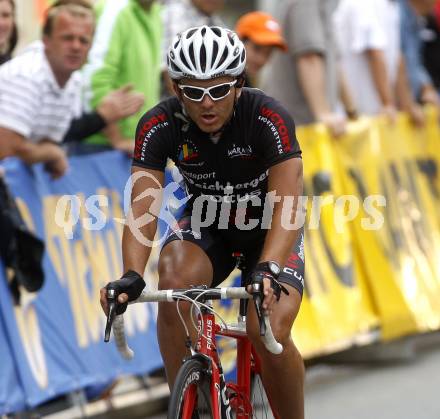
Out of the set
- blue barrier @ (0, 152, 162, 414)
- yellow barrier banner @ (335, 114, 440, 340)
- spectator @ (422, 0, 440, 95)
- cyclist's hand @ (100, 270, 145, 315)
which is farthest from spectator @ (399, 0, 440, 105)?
cyclist's hand @ (100, 270, 145, 315)

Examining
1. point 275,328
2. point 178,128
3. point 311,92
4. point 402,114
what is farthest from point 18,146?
point 402,114

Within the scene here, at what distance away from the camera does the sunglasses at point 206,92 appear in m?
5.20


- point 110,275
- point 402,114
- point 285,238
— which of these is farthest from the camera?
point 402,114

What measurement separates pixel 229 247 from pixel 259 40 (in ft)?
11.6

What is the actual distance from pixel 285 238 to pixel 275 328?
435 mm

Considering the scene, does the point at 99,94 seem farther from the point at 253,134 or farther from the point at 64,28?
the point at 253,134

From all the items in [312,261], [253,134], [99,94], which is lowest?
[312,261]

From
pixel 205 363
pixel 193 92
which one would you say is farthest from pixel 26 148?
pixel 205 363

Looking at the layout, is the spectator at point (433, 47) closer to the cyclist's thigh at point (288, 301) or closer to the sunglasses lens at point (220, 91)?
the cyclist's thigh at point (288, 301)

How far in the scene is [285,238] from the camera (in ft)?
17.0

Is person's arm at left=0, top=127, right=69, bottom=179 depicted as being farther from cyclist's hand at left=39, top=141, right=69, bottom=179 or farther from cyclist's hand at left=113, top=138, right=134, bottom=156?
cyclist's hand at left=113, top=138, right=134, bottom=156

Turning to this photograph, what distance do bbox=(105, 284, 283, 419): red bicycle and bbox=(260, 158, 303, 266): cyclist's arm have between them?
0.29 meters

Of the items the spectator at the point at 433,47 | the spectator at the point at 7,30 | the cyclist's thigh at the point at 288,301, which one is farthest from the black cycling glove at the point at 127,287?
the spectator at the point at 433,47

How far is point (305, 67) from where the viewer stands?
959 cm
